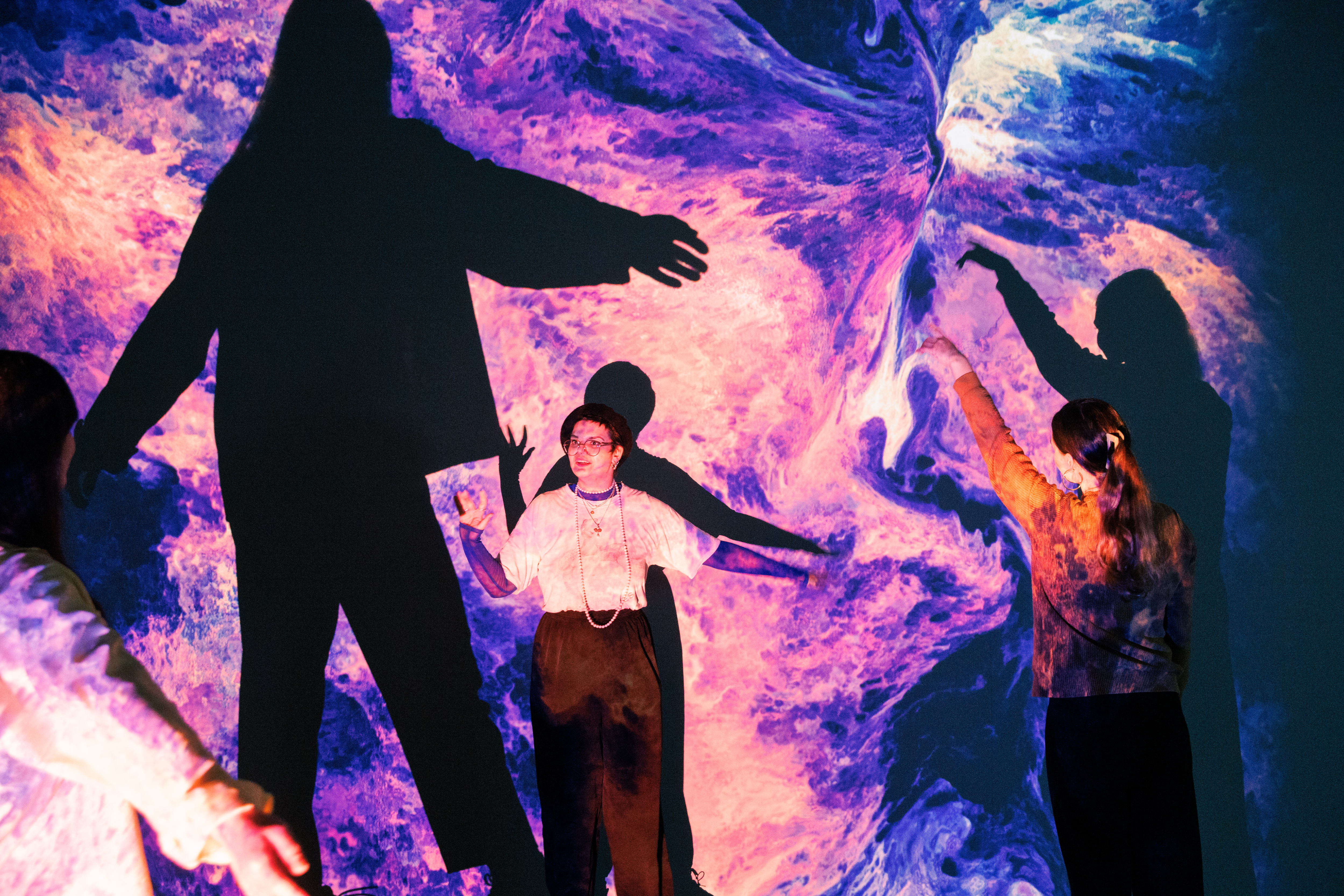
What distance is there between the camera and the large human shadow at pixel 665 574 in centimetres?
296

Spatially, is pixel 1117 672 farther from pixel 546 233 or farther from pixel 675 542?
pixel 546 233

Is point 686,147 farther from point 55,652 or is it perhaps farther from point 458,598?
point 55,652

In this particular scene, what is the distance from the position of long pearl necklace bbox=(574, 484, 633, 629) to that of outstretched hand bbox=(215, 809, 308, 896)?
129cm

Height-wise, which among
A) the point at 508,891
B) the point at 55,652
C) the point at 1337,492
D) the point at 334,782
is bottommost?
the point at 508,891

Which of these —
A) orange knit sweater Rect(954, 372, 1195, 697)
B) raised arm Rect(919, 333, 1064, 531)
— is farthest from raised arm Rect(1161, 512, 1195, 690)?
raised arm Rect(919, 333, 1064, 531)

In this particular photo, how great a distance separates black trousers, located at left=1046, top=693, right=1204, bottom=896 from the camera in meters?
2.12

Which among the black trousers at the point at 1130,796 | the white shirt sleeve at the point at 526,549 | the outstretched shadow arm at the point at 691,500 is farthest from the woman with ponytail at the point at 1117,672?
Result: the white shirt sleeve at the point at 526,549

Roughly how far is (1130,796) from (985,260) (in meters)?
1.89

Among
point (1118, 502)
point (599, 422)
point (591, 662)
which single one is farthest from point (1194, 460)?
point (591, 662)

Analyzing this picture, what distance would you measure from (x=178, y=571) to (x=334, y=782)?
37.0 inches

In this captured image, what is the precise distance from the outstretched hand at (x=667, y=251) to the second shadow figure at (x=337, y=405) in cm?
58

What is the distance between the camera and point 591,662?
2408 mm

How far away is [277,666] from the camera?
2.87m

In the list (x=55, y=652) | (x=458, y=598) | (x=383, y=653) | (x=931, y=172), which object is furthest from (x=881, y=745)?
(x=55, y=652)
